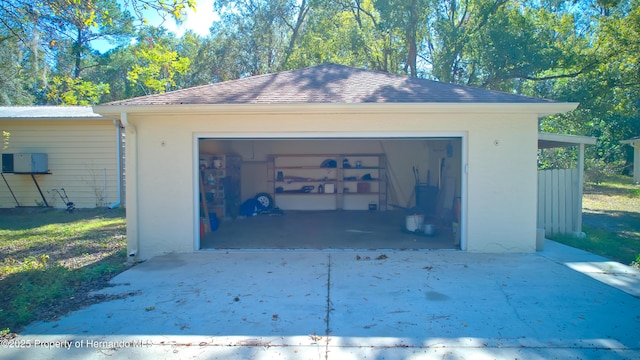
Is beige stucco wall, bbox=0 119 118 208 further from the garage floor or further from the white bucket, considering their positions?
the white bucket

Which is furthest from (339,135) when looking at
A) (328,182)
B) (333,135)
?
(328,182)

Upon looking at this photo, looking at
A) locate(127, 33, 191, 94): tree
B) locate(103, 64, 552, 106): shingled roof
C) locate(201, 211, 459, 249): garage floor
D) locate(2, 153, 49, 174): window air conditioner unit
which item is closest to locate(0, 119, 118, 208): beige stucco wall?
locate(2, 153, 49, 174): window air conditioner unit

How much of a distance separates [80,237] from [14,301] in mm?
4656

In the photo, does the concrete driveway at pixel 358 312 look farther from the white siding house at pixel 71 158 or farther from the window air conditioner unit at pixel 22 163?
the window air conditioner unit at pixel 22 163

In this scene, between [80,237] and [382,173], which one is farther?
[382,173]

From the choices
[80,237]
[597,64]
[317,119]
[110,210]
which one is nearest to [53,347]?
[317,119]

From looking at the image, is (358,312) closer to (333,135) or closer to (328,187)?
(333,135)

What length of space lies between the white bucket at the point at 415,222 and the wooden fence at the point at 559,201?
8.43ft

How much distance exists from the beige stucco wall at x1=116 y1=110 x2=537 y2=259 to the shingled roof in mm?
287

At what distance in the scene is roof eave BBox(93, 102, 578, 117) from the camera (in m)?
6.76

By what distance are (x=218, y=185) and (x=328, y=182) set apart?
13.6 ft

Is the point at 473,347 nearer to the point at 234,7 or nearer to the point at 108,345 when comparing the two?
the point at 108,345

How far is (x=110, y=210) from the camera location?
43.1 feet

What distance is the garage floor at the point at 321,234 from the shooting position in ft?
26.3
